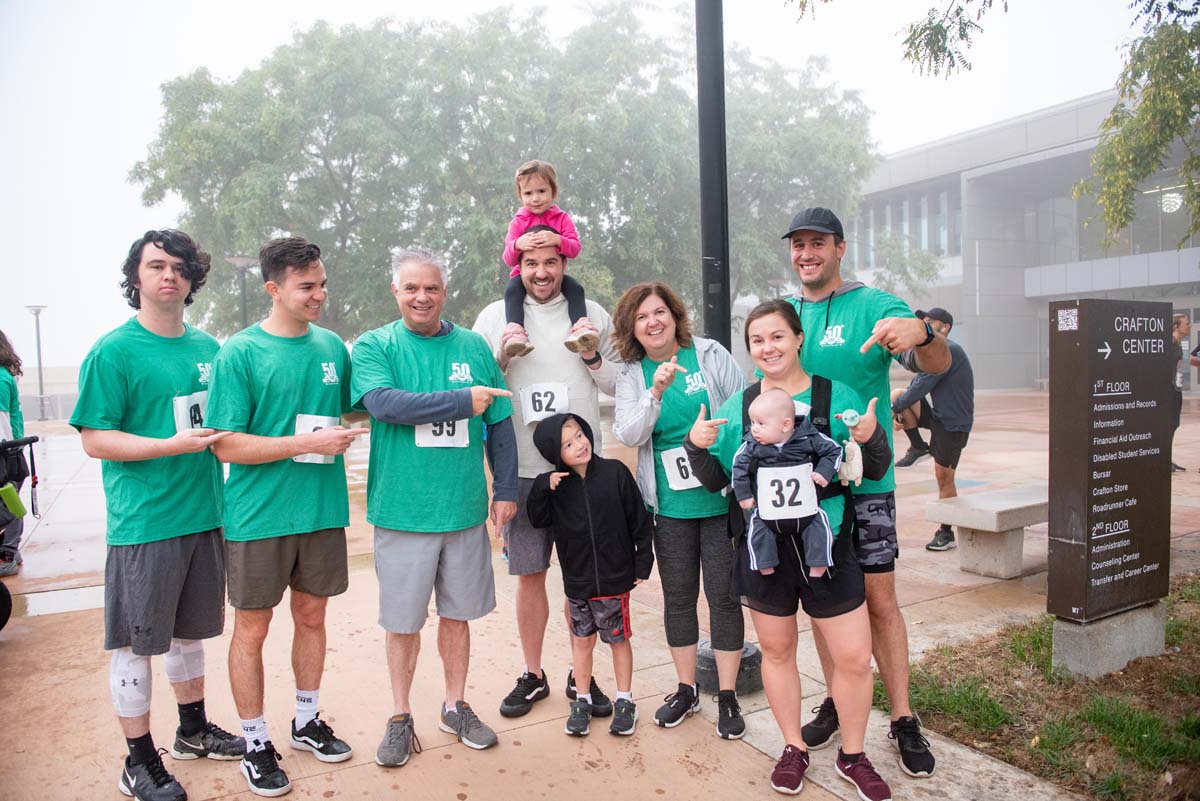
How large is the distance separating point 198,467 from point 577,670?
1762 millimetres

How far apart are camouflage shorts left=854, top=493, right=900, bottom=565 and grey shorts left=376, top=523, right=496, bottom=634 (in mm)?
1457

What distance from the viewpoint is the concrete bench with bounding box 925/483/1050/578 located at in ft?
18.1

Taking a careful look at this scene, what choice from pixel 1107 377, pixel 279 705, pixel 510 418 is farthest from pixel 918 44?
pixel 279 705

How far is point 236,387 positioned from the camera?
303 cm

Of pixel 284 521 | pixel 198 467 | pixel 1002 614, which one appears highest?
pixel 198 467

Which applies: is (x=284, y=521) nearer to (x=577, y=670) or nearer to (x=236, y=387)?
(x=236, y=387)

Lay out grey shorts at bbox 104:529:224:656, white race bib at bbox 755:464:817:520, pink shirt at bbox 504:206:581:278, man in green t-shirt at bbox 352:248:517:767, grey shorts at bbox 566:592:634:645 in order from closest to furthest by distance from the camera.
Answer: white race bib at bbox 755:464:817:520, grey shorts at bbox 104:529:224:656, man in green t-shirt at bbox 352:248:517:767, grey shorts at bbox 566:592:634:645, pink shirt at bbox 504:206:581:278

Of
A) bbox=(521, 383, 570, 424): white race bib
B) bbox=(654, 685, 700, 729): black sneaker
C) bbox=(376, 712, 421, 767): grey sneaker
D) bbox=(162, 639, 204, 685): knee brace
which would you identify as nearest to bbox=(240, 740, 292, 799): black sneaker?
bbox=(376, 712, 421, 767): grey sneaker

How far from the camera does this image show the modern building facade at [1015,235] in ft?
100

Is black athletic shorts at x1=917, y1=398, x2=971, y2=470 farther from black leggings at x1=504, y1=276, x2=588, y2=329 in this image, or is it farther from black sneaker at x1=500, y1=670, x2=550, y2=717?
black sneaker at x1=500, y1=670, x2=550, y2=717

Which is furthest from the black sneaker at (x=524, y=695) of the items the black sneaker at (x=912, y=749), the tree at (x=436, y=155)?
the tree at (x=436, y=155)

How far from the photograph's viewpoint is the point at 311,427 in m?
3.16

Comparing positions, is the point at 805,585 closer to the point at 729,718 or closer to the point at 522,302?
the point at 729,718

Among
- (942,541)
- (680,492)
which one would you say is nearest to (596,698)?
(680,492)
